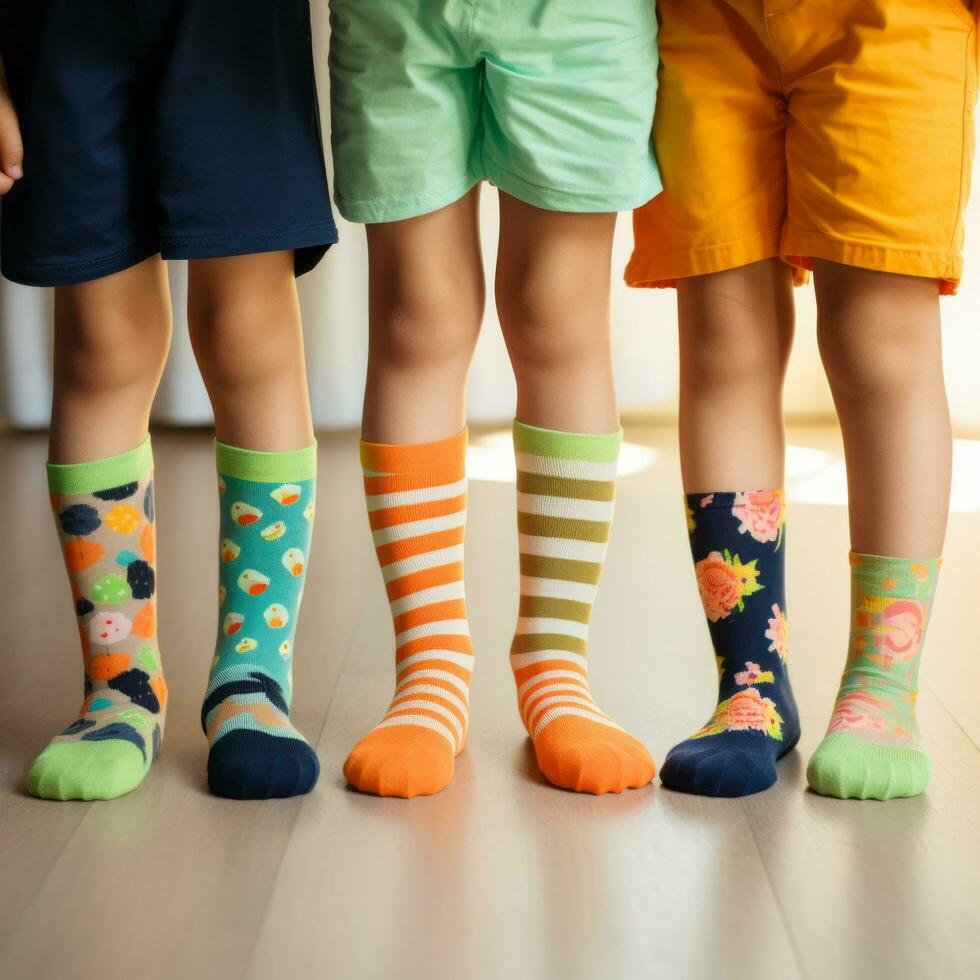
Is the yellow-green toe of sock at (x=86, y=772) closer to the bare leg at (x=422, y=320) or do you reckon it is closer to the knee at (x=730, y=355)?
the bare leg at (x=422, y=320)

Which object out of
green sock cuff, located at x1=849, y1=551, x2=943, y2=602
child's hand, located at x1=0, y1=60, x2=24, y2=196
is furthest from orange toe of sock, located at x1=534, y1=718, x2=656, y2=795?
child's hand, located at x1=0, y1=60, x2=24, y2=196

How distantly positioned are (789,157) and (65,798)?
0.80m

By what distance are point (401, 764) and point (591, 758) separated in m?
0.16

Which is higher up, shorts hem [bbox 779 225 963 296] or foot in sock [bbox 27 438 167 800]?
shorts hem [bbox 779 225 963 296]

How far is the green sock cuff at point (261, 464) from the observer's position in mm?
1151

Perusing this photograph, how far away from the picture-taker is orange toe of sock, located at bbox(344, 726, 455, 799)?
105cm

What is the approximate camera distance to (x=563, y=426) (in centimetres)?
115

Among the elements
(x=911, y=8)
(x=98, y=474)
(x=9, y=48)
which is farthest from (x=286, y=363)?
(x=911, y=8)

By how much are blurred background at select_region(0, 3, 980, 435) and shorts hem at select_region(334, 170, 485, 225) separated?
8.07 ft

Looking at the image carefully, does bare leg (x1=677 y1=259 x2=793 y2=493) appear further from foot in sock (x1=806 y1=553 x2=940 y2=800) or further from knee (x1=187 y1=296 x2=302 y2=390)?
knee (x1=187 y1=296 x2=302 y2=390)

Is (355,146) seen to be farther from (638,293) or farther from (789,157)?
(638,293)

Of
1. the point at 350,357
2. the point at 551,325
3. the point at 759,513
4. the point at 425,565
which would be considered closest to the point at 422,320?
the point at 551,325

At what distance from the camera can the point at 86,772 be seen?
3.43 ft

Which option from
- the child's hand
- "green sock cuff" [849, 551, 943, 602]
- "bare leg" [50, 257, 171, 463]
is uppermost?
the child's hand
